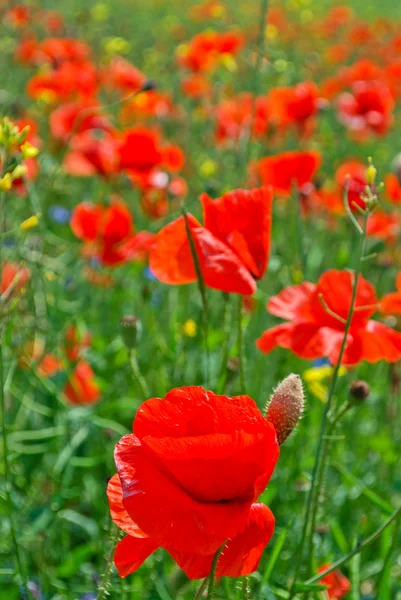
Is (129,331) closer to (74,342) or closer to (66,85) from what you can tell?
(74,342)

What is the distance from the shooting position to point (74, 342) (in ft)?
5.75

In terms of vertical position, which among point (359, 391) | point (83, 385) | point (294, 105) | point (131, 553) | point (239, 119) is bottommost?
point (83, 385)

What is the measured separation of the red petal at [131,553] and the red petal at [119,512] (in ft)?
0.07

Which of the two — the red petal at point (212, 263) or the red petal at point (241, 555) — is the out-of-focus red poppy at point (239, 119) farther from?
the red petal at point (241, 555)

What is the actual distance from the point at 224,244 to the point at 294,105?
61.4 inches

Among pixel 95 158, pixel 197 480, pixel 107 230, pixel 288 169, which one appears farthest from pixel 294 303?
pixel 95 158

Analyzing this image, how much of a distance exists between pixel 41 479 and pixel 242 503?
1033 mm

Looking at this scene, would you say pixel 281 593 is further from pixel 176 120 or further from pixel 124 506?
pixel 176 120

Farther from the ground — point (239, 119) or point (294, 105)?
point (294, 105)

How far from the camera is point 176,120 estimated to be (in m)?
3.41

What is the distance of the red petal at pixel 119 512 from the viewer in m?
0.65

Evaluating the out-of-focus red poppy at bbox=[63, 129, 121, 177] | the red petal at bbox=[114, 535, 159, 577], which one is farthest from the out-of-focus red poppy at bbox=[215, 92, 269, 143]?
the red petal at bbox=[114, 535, 159, 577]

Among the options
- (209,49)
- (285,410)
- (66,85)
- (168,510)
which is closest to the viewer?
(168,510)

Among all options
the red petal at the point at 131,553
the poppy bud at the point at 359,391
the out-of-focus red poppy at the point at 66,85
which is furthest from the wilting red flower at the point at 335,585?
the out-of-focus red poppy at the point at 66,85
